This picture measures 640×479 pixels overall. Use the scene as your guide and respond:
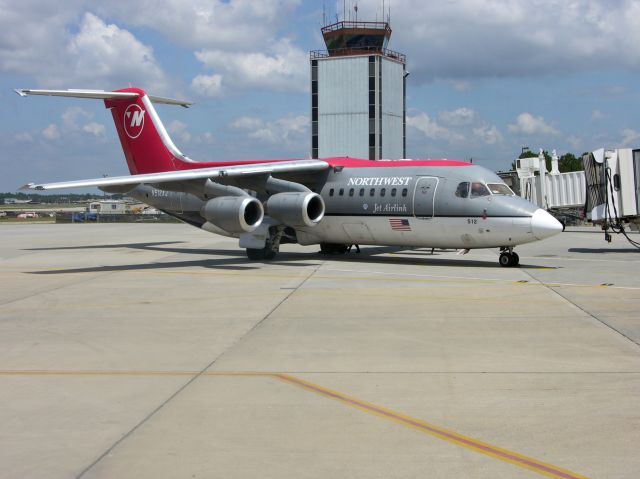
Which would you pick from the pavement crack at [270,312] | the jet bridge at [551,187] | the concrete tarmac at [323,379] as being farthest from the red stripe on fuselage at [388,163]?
the jet bridge at [551,187]

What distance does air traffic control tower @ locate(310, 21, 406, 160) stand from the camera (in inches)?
2304

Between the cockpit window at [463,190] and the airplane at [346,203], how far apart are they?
0.05 ft

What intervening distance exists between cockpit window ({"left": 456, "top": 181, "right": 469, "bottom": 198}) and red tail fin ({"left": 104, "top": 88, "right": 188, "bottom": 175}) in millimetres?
11613

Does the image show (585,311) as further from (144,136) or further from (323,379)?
(144,136)

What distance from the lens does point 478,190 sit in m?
19.8

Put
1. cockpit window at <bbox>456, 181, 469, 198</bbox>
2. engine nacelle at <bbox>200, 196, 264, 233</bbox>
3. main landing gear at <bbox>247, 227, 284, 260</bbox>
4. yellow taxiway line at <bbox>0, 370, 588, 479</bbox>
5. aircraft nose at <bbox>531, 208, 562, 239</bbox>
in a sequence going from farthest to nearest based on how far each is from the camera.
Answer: main landing gear at <bbox>247, 227, 284, 260</bbox> → engine nacelle at <bbox>200, 196, 264, 233</bbox> → cockpit window at <bbox>456, 181, 469, 198</bbox> → aircraft nose at <bbox>531, 208, 562, 239</bbox> → yellow taxiway line at <bbox>0, 370, 588, 479</bbox>

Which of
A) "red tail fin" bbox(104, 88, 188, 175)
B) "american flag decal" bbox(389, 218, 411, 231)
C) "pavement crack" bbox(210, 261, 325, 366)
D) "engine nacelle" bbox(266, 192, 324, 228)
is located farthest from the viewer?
"red tail fin" bbox(104, 88, 188, 175)

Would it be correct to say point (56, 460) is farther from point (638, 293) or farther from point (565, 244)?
point (565, 244)

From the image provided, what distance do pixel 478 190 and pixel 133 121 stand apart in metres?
14.3

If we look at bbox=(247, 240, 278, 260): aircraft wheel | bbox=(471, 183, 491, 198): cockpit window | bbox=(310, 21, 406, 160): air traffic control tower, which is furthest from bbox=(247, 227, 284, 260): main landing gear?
bbox=(310, 21, 406, 160): air traffic control tower

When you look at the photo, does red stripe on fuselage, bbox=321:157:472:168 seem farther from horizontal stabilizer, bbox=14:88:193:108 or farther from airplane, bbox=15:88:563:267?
horizontal stabilizer, bbox=14:88:193:108

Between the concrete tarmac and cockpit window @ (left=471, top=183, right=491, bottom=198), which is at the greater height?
cockpit window @ (left=471, top=183, right=491, bottom=198)

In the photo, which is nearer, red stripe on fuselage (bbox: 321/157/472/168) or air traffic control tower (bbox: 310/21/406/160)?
red stripe on fuselage (bbox: 321/157/472/168)

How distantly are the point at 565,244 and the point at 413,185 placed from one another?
1263 centimetres
